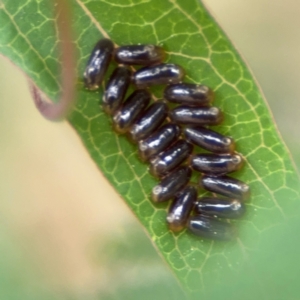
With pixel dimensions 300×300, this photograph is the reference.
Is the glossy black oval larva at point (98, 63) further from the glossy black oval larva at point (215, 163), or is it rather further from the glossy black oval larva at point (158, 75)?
the glossy black oval larva at point (215, 163)

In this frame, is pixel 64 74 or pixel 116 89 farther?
pixel 116 89

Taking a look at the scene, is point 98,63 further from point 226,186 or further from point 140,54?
point 226,186

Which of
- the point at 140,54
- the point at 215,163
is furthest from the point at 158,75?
the point at 215,163

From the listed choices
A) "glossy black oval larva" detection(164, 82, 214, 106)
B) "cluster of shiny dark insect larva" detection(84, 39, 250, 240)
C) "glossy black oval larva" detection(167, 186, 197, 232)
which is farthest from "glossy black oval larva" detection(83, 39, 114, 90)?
"glossy black oval larva" detection(167, 186, 197, 232)

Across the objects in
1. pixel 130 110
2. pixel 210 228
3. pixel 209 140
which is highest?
pixel 130 110

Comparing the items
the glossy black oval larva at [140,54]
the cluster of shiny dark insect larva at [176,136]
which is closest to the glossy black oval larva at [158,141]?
the cluster of shiny dark insect larva at [176,136]

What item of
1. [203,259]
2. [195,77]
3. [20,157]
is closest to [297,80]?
[195,77]

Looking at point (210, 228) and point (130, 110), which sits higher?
point (130, 110)
